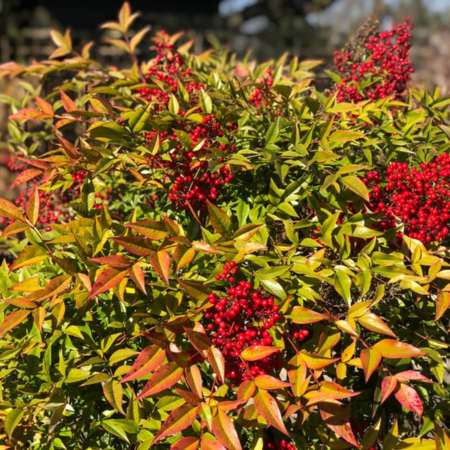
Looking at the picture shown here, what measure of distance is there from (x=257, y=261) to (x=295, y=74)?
1.37m

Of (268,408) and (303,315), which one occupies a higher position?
(303,315)

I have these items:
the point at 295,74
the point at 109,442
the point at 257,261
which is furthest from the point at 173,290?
the point at 295,74

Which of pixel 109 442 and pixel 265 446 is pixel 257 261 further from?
pixel 109 442

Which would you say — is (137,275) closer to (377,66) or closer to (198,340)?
(198,340)

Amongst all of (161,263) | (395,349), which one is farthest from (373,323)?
(161,263)

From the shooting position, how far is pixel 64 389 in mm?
1510

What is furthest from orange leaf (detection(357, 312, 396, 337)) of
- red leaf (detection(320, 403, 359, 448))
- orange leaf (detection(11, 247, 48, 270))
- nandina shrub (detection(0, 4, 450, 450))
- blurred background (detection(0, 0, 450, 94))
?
blurred background (detection(0, 0, 450, 94))

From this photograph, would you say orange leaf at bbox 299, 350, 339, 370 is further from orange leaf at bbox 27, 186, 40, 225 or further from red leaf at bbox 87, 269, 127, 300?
orange leaf at bbox 27, 186, 40, 225

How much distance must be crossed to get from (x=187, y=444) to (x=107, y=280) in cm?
42

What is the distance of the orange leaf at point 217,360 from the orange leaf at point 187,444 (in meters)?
0.16

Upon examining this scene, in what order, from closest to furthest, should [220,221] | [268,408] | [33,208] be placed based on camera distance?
[268,408]
[220,221]
[33,208]

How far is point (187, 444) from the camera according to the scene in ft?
4.13

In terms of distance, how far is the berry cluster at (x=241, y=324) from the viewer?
4.36 feet

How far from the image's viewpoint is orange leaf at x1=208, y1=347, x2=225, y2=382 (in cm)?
128
